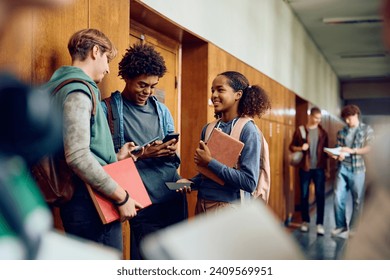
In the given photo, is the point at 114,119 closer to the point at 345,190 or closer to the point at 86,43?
the point at 86,43

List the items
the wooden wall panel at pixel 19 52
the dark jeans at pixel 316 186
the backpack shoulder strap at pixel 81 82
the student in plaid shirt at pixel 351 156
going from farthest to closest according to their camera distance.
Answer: the dark jeans at pixel 316 186, the student in plaid shirt at pixel 351 156, the backpack shoulder strap at pixel 81 82, the wooden wall panel at pixel 19 52

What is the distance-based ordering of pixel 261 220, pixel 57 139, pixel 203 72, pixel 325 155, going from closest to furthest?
pixel 261 220, pixel 57 139, pixel 203 72, pixel 325 155

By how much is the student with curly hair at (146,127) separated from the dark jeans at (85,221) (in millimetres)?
124

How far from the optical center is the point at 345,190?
1.32 m

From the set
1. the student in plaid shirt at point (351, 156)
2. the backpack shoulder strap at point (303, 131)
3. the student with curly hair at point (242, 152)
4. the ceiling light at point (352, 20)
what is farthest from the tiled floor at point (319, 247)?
the ceiling light at point (352, 20)

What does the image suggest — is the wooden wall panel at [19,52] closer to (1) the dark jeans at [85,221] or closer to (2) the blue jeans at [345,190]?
(1) the dark jeans at [85,221]

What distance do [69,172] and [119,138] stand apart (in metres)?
0.24

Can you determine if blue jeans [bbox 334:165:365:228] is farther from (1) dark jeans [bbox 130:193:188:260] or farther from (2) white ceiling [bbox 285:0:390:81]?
(1) dark jeans [bbox 130:193:188:260]

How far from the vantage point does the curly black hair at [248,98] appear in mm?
1275

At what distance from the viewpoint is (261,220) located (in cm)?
58

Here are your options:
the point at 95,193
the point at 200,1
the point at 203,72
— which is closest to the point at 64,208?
the point at 95,193

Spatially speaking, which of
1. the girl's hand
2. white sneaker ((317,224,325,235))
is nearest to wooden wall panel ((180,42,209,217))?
the girl's hand
